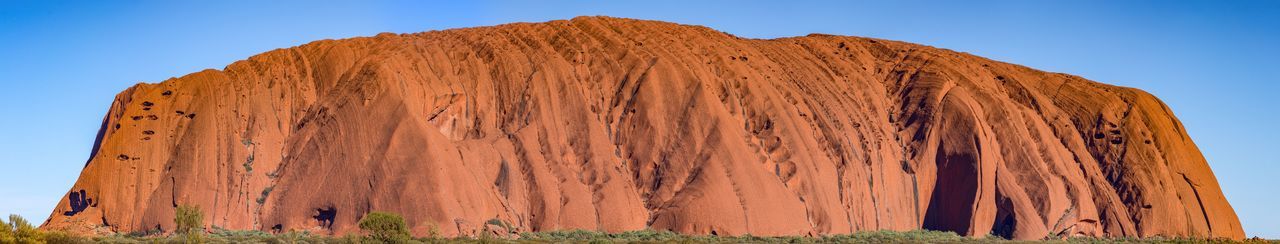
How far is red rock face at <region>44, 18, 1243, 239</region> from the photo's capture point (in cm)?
7262

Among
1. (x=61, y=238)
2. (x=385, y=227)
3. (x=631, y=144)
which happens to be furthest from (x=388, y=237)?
(x=631, y=144)

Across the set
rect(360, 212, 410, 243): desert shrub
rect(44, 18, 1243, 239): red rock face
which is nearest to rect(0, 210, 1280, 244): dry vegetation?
rect(360, 212, 410, 243): desert shrub

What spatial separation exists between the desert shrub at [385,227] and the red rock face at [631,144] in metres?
6.96

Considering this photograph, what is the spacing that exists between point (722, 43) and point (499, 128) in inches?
714

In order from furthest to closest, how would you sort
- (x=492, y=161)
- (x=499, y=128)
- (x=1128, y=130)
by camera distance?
(x=1128, y=130)
(x=499, y=128)
(x=492, y=161)

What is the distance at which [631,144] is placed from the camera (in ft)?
260

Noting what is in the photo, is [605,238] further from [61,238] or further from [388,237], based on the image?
[61,238]

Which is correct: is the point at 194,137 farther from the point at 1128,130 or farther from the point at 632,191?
the point at 1128,130

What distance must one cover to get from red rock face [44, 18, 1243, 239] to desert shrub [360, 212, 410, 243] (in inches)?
274

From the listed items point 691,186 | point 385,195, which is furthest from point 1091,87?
point 385,195

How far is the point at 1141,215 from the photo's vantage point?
8344 centimetres

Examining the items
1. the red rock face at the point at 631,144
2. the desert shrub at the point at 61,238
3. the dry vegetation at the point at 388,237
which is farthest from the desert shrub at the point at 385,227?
the desert shrub at the point at 61,238

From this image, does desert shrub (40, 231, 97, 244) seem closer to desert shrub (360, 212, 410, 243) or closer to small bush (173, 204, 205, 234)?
small bush (173, 204, 205, 234)

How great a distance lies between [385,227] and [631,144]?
2168 cm
